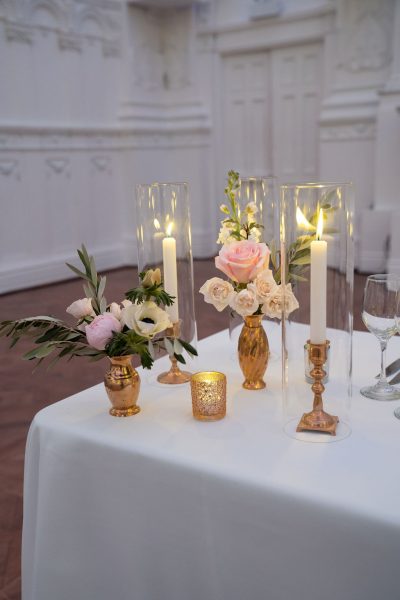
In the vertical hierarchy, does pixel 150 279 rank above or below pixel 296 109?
below

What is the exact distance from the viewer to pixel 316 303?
1.04 m

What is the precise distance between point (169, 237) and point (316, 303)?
1.50 feet

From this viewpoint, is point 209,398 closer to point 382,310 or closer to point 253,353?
point 253,353

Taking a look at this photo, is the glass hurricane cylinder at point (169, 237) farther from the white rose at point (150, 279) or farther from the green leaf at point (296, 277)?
the green leaf at point (296, 277)

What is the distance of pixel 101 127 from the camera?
6340mm

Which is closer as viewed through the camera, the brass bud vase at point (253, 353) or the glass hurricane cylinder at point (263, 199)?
the brass bud vase at point (253, 353)

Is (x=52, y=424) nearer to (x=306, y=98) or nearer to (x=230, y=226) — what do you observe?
(x=230, y=226)

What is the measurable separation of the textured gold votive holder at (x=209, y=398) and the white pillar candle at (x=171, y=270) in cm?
26

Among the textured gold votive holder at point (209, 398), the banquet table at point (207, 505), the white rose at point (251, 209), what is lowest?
the banquet table at point (207, 505)

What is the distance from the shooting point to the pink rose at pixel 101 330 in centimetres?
115

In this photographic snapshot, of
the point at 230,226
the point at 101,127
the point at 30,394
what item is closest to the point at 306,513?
the point at 230,226

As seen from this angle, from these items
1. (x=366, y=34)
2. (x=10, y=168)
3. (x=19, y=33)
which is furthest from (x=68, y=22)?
(x=366, y=34)

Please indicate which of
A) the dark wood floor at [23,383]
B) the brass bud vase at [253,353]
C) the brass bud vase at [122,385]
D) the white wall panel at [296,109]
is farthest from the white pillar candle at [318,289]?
the white wall panel at [296,109]

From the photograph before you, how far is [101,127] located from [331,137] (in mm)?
2350
